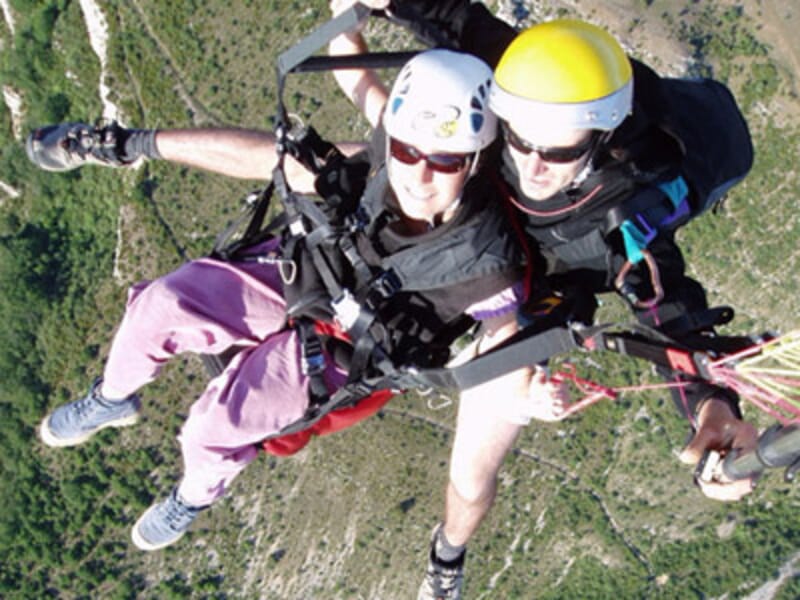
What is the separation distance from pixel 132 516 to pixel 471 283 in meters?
13.5

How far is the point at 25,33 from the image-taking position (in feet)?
60.6

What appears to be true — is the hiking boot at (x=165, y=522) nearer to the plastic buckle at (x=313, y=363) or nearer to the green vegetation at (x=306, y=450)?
the plastic buckle at (x=313, y=363)

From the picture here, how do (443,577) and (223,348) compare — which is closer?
(223,348)

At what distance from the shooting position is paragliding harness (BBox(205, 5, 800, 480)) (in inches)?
125

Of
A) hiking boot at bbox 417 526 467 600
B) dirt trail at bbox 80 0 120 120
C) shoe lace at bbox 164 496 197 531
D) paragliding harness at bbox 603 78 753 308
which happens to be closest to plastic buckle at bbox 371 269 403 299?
paragliding harness at bbox 603 78 753 308

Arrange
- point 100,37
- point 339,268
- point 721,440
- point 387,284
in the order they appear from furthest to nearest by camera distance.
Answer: point 100,37 → point 339,268 → point 387,284 → point 721,440

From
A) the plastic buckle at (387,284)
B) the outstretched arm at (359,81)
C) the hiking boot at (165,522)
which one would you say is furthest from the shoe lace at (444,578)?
the outstretched arm at (359,81)

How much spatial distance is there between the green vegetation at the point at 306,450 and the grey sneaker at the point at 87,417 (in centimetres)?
880

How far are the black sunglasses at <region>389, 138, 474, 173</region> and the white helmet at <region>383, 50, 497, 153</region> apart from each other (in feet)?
0.11

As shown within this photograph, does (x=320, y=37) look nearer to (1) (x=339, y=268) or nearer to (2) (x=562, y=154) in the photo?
(1) (x=339, y=268)

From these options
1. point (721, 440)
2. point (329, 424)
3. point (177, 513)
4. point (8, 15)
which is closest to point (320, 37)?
point (329, 424)

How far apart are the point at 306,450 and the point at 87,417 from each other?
10.1 meters

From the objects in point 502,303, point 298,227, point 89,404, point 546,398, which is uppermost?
point 298,227

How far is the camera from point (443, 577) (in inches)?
238
